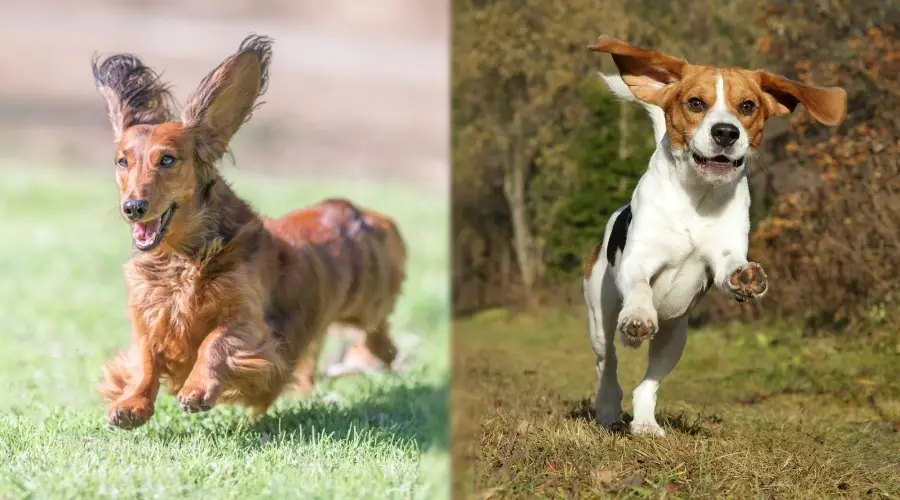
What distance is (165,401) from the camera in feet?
13.2

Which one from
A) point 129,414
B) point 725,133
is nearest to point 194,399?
point 129,414

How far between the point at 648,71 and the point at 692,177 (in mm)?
366

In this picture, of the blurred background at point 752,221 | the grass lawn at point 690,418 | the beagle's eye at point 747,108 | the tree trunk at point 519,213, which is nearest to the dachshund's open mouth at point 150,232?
the grass lawn at point 690,418

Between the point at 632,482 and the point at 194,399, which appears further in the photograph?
the point at 194,399

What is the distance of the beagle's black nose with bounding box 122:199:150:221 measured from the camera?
327 cm

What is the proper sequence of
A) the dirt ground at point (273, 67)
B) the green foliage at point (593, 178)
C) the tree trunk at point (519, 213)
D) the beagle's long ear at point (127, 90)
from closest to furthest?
the beagle's long ear at point (127, 90) → the dirt ground at point (273, 67) → the green foliage at point (593, 178) → the tree trunk at point (519, 213)

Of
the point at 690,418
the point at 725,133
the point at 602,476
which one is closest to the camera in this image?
the point at 725,133

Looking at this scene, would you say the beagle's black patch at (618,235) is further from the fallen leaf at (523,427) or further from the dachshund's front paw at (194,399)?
the dachshund's front paw at (194,399)

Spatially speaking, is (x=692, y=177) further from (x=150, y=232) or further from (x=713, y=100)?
(x=150, y=232)

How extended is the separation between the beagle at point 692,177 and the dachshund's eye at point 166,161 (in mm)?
1339

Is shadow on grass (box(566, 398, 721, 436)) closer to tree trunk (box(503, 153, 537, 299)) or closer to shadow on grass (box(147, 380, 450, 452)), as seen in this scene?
shadow on grass (box(147, 380, 450, 452))

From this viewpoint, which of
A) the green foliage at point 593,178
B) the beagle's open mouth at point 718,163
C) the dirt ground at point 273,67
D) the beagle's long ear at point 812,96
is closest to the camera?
the beagle's open mouth at point 718,163

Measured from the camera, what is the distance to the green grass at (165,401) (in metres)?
3.11

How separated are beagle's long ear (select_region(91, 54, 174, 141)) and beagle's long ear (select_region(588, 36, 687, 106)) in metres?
1.39
